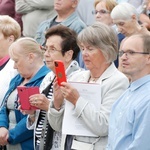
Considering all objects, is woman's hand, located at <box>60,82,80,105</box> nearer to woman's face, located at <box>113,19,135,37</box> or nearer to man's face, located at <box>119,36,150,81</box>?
man's face, located at <box>119,36,150,81</box>

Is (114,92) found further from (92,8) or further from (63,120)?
(92,8)

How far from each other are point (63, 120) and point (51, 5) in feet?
13.0

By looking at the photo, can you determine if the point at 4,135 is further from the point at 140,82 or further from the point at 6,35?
the point at 140,82

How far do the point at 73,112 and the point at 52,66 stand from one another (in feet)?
2.37

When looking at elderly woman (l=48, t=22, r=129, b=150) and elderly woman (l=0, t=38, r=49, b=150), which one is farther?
elderly woman (l=0, t=38, r=49, b=150)

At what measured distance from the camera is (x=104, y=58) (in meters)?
5.66

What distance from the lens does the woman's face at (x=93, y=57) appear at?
5639mm

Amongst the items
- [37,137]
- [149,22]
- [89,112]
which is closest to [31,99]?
[37,137]

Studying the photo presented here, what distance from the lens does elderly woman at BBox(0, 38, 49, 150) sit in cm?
654

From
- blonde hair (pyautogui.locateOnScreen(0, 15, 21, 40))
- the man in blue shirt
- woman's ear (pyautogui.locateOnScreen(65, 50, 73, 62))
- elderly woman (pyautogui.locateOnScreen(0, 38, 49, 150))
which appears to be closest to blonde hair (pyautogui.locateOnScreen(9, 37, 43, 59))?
elderly woman (pyautogui.locateOnScreen(0, 38, 49, 150))

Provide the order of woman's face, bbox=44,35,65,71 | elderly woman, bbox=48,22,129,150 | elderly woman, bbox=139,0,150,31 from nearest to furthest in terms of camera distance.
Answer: elderly woman, bbox=48,22,129,150 < woman's face, bbox=44,35,65,71 < elderly woman, bbox=139,0,150,31

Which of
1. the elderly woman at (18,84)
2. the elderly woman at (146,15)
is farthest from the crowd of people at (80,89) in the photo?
the elderly woman at (146,15)

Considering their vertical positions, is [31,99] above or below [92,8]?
above

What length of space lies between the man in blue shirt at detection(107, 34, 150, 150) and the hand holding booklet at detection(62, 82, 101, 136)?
0.38 metres
